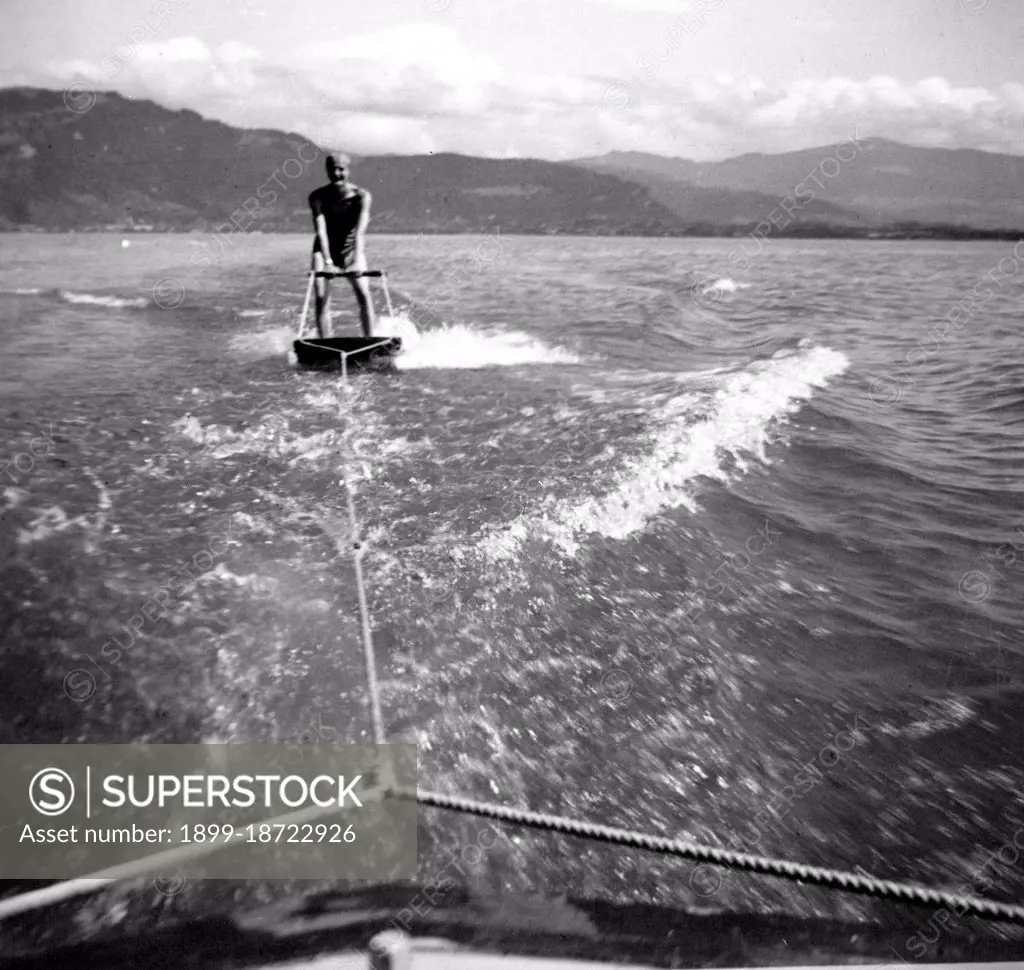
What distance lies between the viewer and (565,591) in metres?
3.56

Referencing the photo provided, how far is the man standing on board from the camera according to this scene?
760 centimetres

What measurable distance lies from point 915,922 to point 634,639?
1495 millimetres

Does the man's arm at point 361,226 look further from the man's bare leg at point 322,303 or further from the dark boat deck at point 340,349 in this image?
the dark boat deck at point 340,349

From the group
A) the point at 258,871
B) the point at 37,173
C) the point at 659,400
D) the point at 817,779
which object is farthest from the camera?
the point at 37,173

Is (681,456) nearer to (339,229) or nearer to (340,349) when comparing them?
(340,349)

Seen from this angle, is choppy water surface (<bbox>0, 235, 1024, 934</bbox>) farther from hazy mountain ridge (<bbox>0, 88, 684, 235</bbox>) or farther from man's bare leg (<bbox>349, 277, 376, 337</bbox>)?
hazy mountain ridge (<bbox>0, 88, 684, 235</bbox>)

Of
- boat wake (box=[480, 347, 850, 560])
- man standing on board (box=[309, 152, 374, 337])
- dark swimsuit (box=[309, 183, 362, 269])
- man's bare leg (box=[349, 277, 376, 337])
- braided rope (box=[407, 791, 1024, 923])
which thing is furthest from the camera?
man's bare leg (box=[349, 277, 376, 337])

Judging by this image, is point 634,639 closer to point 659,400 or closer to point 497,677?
point 497,677

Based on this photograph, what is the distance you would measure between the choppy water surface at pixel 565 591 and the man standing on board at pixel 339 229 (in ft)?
3.26

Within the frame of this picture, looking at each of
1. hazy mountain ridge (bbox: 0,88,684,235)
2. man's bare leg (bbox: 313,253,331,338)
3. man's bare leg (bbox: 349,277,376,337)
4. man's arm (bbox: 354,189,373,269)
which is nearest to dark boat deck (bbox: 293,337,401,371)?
man's bare leg (bbox: 349,277,376,337)

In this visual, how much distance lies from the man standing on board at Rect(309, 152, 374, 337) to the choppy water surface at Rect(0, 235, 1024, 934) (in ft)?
3.26

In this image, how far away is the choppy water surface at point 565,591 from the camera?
8.13ft

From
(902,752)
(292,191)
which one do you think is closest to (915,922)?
(902,752)

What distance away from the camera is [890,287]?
20.3 m
